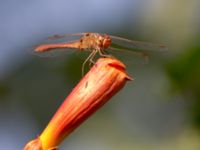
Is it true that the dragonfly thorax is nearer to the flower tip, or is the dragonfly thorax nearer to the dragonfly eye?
the dragonfly eye

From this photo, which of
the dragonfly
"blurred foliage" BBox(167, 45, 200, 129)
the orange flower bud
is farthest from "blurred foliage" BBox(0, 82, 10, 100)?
the orange flower bud

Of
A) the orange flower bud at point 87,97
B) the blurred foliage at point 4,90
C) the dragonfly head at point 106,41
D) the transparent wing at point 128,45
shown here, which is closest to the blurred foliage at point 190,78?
the transparent wing at point 128,45

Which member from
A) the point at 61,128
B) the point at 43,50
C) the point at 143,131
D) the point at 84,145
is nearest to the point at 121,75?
the point at 61,128

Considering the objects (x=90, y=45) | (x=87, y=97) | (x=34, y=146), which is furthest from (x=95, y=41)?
(x=34, y=146)

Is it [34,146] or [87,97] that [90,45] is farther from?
[34,146]

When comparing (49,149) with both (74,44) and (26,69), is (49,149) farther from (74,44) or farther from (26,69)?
(26,69)
